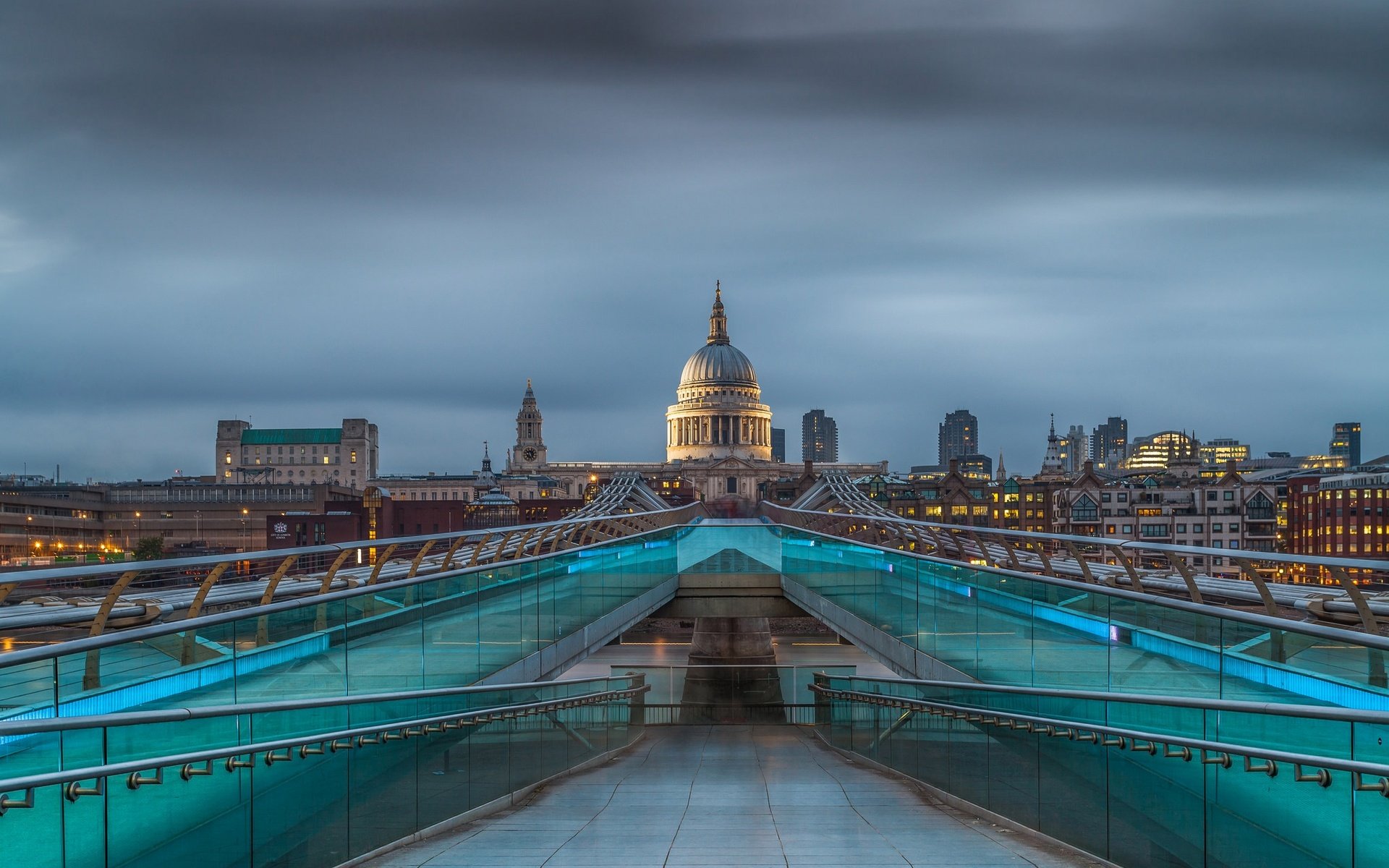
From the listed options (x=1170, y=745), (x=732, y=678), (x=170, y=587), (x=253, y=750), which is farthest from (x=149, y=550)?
(x=1170, y=745)

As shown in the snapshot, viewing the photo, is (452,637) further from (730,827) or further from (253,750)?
(253,750)

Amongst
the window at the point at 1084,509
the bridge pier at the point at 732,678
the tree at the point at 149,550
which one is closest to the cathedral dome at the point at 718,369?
the window at the point at 1084,509

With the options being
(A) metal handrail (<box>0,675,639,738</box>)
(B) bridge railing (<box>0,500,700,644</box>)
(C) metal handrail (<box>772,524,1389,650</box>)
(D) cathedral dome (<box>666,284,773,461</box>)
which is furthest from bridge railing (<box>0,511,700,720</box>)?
(D) cathedral dome (<box>666,284,773,461</box>)

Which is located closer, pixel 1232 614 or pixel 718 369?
pixel 1232 614

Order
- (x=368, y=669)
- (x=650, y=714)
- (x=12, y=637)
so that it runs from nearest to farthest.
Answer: (x=12, y=637) < (x=368, y=669) < (x=650, y=714)

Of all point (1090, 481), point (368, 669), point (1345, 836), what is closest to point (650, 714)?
point (368, 669)

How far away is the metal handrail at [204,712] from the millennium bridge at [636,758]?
2cm

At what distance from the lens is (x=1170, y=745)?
7.21 meters

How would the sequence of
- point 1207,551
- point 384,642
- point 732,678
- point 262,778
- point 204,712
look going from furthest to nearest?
point 732,678
point 1207,551
point 384,642
point 262,778
point 204,712

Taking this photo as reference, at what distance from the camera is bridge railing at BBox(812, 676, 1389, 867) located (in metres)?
5.49

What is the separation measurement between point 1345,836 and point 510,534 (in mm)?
10775

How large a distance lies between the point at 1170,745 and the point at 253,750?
5.53 meters

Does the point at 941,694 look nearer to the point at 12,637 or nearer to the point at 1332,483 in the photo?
the point at 12,637

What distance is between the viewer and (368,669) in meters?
9.43
